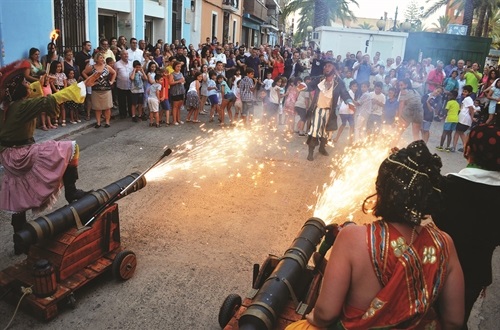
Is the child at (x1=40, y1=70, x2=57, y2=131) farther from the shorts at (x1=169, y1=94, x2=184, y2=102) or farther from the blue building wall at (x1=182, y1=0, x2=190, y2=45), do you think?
the blue building wall at (x1=182, y1=0, x2=190, y2=45)

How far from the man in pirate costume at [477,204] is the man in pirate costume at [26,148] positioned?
10.8ft

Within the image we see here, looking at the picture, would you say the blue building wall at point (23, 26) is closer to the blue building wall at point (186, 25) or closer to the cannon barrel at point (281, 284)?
the cannon barrel at point (281, 284)

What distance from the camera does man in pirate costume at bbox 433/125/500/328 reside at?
2.69 m

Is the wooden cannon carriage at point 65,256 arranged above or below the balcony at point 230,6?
below

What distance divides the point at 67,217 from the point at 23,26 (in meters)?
7.72

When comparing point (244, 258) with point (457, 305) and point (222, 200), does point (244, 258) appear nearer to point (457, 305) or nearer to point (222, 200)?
point (222, 200)

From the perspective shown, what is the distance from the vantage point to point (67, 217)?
12.6 feet

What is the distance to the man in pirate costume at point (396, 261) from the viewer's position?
6.29 feet

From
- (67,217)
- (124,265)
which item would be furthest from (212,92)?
(67,217)

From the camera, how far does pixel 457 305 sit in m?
2.06

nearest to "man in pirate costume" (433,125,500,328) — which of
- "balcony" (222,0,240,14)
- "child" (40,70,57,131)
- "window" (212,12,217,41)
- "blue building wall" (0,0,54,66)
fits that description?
"child" (40,70,57,131)

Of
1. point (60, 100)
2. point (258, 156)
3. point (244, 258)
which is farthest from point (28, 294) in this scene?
point (258, 156)

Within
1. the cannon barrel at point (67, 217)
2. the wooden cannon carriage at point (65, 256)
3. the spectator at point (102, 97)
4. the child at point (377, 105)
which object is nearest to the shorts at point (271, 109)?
the child at point (377, 105)

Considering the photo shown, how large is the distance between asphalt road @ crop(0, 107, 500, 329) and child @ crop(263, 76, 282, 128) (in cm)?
139
